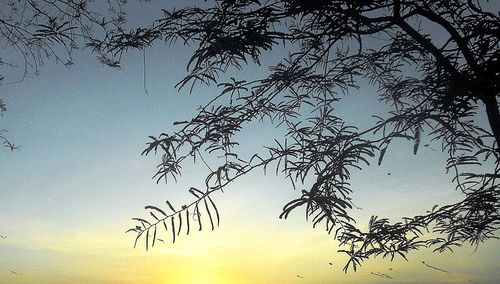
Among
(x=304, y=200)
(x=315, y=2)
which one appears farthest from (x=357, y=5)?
(x=304, y=200)

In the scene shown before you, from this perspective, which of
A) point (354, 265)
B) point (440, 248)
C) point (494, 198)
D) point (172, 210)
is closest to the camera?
point (172, 210)

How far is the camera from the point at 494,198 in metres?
2.55

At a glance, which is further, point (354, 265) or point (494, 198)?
point (354, 265)

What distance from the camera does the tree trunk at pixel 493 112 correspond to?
7.84 ft

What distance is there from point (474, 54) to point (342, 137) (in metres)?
0.98

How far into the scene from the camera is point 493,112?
2402mm

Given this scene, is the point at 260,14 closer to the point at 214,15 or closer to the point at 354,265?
the point at 214,15

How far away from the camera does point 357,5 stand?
191 centimetres

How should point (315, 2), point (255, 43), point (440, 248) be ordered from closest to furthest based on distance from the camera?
point (315, 2), point (255, 43), point (440, 248)

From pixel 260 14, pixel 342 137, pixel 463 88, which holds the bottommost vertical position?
pixel 342 137

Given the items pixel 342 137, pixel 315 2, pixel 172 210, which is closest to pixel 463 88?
pixel 342 137

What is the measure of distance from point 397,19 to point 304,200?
1.44 meters

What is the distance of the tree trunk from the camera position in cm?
239

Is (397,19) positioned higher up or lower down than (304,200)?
higher up
